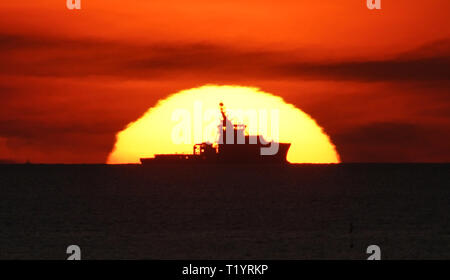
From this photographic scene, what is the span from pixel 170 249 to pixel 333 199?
52.4 metres

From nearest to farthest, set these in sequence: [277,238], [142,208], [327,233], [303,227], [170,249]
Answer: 1. [170,249]
2. [277,238]
3. [327,233]
4. [303,227]
5. [142,208]

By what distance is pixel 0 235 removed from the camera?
56.3 metres

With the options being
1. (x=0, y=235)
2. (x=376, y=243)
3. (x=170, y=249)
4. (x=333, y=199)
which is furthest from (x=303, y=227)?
(x=333, y=199)

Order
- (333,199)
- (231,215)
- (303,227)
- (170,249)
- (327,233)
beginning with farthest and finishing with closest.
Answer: (333,199) → (231,215) → (303,227) → (327,233) → (170,249)

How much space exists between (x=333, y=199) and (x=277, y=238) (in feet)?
149

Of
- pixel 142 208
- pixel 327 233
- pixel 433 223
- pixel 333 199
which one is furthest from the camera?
pixel 333 199

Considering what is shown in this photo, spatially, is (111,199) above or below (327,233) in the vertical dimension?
above

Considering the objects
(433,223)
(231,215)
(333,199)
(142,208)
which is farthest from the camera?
(333,199)

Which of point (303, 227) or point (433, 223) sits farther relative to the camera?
point (433, 223)
